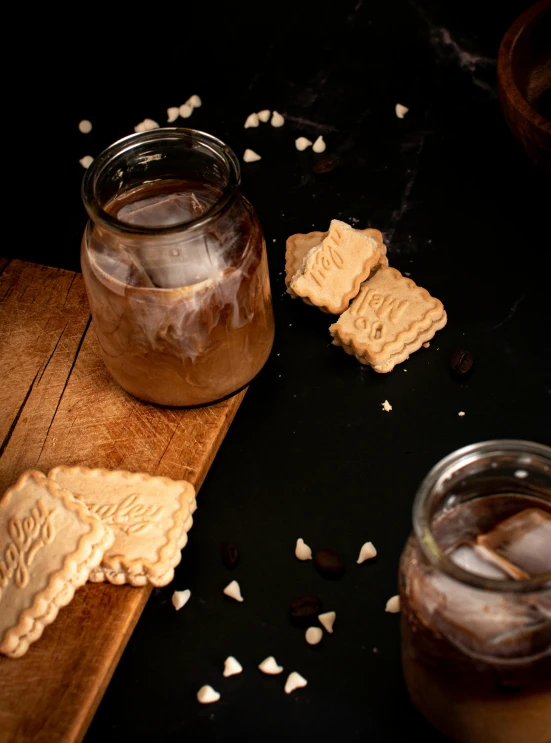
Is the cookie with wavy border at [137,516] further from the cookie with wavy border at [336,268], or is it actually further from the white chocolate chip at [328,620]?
the cookie with wavy border at [336,268]

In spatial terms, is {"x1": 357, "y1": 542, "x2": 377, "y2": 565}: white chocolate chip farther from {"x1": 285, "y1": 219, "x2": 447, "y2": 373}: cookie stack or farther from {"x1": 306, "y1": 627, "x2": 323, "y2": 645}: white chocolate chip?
{"x1": 285, "y1": 219, "x2": 447, "y2": 373}: cookie stack

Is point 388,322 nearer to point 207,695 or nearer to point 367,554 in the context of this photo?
point 367,554

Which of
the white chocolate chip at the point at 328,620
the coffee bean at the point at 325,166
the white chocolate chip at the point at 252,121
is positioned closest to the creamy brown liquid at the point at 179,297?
the white chocolate chip at the point at 328,620

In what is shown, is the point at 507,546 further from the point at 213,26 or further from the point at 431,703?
the point at 213,26

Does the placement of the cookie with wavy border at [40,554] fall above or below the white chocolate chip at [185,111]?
below

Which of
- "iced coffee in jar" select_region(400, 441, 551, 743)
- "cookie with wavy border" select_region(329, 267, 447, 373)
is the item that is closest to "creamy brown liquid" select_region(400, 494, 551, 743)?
"iced coffee in jar" select_region(400, 441, 551, 743)

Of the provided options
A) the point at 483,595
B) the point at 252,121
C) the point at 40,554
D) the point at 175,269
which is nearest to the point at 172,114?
the point at 252,121

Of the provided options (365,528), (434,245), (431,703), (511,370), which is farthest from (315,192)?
(431,703)
